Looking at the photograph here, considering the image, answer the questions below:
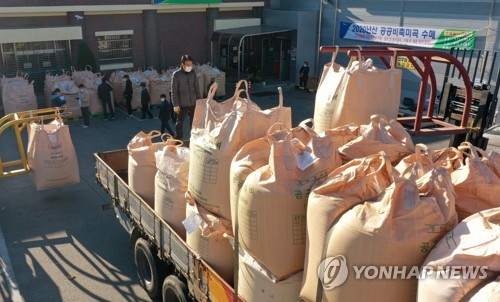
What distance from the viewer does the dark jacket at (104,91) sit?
536 inches

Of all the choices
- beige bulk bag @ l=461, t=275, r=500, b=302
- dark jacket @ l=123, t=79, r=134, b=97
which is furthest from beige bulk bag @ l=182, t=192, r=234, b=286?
dark jacket @ l=123, t=79, r=134, b=97

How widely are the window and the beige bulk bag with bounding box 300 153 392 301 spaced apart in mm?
16593

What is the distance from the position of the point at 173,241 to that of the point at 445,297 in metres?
2.88

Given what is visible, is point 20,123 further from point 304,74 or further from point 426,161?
point 304,74

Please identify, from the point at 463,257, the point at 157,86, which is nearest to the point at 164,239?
the point at 463,257

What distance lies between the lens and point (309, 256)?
328cm

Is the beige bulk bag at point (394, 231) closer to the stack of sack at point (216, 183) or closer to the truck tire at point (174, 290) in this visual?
the stack of sack at point (216, 183)

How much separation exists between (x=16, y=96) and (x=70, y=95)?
1515 millimetres

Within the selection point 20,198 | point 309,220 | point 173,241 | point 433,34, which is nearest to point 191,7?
point 433,34

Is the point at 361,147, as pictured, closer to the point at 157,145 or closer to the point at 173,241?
the point at 173,241

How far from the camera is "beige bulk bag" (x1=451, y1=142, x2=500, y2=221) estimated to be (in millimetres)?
3127

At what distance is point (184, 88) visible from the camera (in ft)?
29.5

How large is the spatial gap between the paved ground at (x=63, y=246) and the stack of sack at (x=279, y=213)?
2.65 m

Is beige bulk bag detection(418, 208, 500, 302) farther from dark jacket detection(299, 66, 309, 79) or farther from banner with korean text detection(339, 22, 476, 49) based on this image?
dark jacket detection(299, 66, 309, 79)
